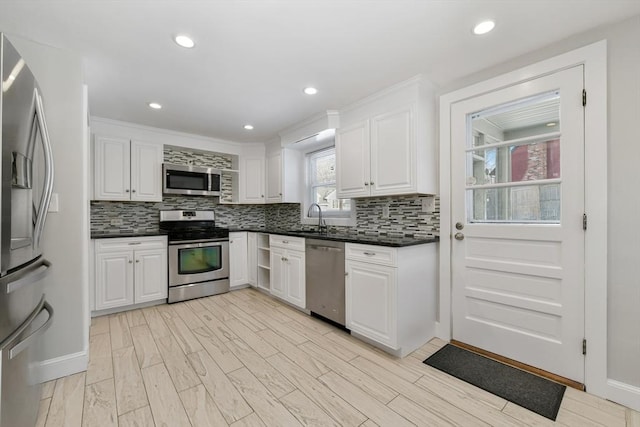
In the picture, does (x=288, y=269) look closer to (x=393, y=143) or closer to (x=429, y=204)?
(x=429, y=204)

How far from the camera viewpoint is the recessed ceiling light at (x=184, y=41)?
1750 mm

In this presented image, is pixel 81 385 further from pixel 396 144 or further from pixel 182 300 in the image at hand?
pixel 396 144

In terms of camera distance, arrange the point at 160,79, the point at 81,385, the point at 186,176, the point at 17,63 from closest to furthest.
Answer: the point at 17,63 → the point at 81,385 → the point at 160,79 → the point at 186,176

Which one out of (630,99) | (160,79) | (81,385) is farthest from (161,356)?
(630,99)

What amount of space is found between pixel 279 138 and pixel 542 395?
3.72 m

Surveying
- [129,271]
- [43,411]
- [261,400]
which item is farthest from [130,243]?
[261,400]

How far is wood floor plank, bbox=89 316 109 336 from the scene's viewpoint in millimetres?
2557

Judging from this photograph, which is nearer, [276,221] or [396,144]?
[396,144]

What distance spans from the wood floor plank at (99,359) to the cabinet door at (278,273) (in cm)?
165

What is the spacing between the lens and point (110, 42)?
1.81 meters

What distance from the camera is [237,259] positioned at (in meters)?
3.94

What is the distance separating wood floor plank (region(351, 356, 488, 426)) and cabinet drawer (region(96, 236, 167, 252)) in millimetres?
2616

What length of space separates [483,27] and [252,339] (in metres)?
2.84

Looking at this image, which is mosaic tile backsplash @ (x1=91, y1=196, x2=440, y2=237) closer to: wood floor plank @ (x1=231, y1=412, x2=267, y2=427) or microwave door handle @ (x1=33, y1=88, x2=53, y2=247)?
wood floor plank @ (x1=231, y1=412, x2=267, y2=427)
